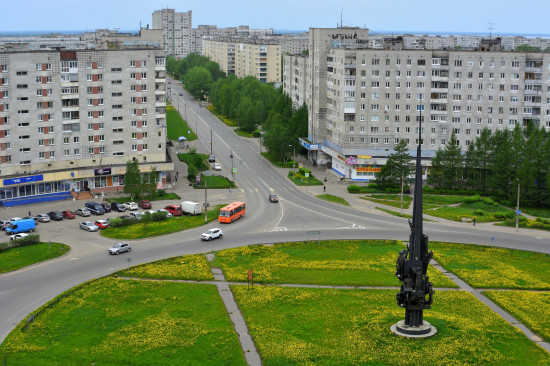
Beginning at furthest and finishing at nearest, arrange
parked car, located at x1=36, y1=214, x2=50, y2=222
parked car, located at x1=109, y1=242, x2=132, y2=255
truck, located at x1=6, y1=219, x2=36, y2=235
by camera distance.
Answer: parked car, located at x1=36, y1=214, x2=50, y2=222
truck, located at x1=6, y1=219, x2=36, y2=235
parked car, located at x1=109, y1=242, x2=132, y2=255

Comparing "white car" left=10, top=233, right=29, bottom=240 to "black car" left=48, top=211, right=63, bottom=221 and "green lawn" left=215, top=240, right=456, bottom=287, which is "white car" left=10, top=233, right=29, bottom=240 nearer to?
"black car" left=48, top=211, right=63, bottom=221

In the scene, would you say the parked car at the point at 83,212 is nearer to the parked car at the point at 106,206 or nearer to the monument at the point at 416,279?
the parked car at the point at 106,206

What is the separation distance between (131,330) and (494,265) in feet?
132

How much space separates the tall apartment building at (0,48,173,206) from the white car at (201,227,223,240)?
99.7ft

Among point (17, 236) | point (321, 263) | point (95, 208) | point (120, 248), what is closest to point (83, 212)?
point (95, 208)

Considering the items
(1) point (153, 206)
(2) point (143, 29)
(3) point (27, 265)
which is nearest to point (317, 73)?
(2) point (143, 29)

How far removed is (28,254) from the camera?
252 ft

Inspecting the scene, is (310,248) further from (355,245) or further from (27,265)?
(27,265)

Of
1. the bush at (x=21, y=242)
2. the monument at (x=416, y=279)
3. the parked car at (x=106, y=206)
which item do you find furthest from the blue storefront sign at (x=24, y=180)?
the monument at (x=416, y=279)

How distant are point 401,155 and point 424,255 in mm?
59162

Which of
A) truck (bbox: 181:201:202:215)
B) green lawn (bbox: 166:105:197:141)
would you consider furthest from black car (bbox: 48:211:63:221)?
green lawn (bbox: 166:105:197:141)

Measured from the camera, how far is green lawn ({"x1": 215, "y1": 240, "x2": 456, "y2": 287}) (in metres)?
69.6

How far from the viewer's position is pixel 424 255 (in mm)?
54656

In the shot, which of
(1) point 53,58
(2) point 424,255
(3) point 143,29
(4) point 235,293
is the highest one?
(3) point 143,29
